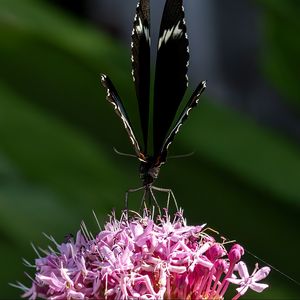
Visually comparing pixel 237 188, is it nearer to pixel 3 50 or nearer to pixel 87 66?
pixel 87 66

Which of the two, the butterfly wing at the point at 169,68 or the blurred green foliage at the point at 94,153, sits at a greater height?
the butterfly wing at the point at 169,68

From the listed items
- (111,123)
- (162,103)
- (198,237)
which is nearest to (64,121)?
(111,123)

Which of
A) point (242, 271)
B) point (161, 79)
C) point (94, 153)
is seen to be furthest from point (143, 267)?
point (94, 153)

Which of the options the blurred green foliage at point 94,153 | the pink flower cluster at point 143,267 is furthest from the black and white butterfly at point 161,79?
the blurred green foliage at point 94,153

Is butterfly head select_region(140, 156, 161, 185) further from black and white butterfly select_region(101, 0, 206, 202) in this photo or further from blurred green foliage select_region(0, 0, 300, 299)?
blurred green foliage select_region(0, 0, 300, 299)

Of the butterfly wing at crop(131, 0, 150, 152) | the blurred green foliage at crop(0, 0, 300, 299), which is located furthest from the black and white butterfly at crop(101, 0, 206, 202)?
the blurred green foliage at crop(0, 0, 300, 299)

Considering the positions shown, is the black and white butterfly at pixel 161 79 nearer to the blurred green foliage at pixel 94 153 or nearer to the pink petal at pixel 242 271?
the pink petal at pixel 242 271
